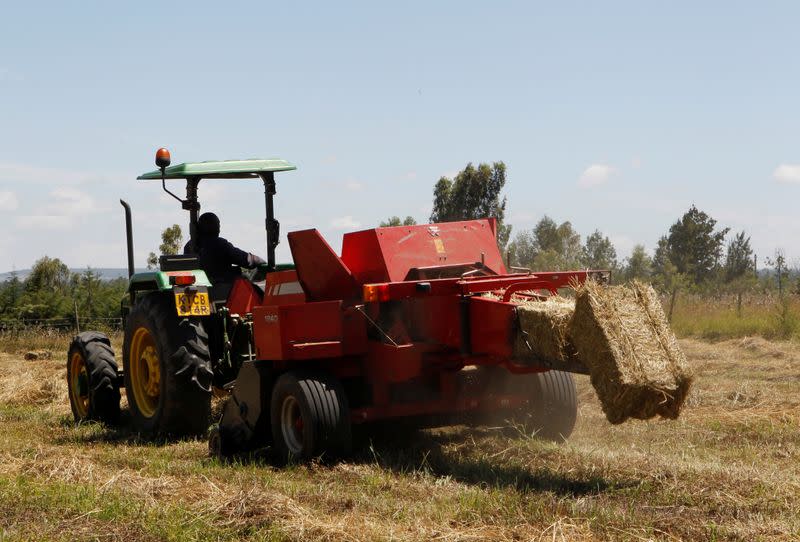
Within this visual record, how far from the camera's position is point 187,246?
9398 millimetres

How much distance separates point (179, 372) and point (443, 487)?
3.02 m

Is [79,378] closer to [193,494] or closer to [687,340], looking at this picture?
[193,494]

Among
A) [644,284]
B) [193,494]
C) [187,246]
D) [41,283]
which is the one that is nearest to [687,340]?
A: [187,246]

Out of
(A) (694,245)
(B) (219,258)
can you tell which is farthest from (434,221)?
(A) (694,245)

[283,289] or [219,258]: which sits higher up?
[219,258]

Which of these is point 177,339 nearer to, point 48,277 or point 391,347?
point 391,347

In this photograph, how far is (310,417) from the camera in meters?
6.77

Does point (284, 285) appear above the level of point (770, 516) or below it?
above

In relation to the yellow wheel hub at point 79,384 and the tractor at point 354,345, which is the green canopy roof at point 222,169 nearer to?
the tractor at point 354,345

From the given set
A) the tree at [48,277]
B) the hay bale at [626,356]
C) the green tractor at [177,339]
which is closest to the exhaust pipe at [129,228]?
the green tractor at [177,339]

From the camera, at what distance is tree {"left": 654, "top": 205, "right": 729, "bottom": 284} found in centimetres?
5184

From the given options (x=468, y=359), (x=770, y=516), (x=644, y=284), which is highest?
(x=644, y=284)

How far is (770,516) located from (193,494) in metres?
3.09

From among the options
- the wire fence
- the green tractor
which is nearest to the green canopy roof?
the green tractor
